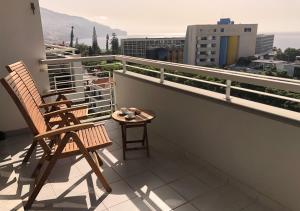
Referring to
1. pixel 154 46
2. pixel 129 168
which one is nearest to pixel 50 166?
pixel 129 168

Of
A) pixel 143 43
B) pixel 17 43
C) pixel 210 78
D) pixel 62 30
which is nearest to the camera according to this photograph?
pixel 210 78

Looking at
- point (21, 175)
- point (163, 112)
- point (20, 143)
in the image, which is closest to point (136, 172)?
point (163, 112)

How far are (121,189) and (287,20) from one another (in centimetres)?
372

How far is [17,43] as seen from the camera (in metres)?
3.18

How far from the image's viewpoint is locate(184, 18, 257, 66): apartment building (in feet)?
40.1

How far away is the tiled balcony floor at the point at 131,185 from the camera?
6.58 ft

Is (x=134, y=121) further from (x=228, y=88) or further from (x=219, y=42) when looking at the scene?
(x=219, y=42)

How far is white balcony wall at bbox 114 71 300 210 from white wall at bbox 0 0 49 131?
1.66 meters

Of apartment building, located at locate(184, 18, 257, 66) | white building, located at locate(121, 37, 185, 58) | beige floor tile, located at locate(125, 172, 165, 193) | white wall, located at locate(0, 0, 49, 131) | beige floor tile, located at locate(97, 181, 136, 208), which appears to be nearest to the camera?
beige floor tile, located at locate(97, 181, 136, 208)

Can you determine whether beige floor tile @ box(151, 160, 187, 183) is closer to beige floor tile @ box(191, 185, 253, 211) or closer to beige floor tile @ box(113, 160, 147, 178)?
beige floor tile @ box(113, 160, 147, 178)

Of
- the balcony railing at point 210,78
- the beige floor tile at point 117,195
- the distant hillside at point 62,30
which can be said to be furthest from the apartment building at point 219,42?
the beige floor tile at point 117,195

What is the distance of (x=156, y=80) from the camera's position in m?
3.34

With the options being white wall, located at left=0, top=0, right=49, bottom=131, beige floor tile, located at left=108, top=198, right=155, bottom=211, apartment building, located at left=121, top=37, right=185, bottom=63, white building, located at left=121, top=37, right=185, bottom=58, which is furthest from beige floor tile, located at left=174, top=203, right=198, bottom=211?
white building, located at left=121, top=37, right=185, bottom=58

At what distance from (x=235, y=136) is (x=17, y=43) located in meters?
3.01
